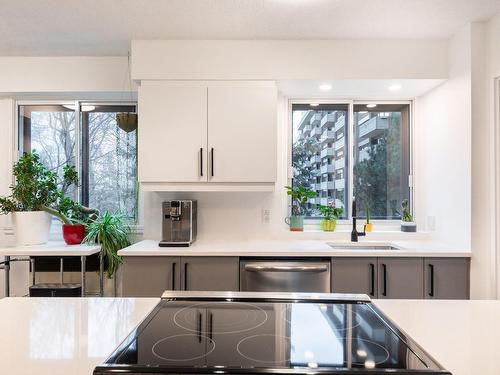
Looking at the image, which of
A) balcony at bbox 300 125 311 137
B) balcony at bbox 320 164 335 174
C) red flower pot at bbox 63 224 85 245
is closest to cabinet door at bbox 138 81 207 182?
red flower pot at bbox 63 224 85 245

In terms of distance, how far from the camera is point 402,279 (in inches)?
95.9

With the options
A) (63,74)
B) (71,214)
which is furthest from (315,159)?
(63,74)

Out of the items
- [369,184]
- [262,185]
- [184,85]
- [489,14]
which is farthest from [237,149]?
[489,14]

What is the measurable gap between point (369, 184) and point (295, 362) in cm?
274

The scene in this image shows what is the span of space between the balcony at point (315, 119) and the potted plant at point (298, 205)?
63 cm

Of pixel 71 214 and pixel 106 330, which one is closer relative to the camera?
pixel 106 330

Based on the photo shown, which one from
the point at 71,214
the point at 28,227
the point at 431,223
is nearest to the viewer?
the point at 28,227

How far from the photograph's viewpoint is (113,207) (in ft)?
10.8

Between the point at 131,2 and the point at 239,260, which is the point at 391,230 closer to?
the point at 239,260

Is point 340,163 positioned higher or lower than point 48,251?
higher

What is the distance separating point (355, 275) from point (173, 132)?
171 cm

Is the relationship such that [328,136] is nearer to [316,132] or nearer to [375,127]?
[316,132]

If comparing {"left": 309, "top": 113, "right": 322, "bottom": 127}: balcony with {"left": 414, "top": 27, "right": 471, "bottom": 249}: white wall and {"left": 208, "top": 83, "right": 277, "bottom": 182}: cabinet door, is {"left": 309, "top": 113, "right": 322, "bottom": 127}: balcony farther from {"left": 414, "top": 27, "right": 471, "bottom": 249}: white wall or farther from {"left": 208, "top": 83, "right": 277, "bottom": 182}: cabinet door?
{"left": 414, "top": 27, "right": 471, "bottom": 249}: white wall

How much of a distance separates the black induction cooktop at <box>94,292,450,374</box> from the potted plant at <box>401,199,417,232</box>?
6.78ft
